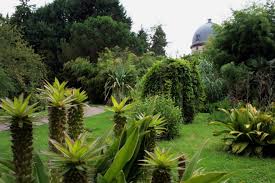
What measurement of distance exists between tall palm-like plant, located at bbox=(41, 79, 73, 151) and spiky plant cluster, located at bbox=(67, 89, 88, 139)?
0.13 meters

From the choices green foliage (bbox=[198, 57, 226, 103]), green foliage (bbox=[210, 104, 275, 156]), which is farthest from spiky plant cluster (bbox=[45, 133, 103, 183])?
green foliage (bbox=[198, 57, 226, 103])

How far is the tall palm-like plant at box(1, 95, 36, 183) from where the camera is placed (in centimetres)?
118

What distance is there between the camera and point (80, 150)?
1.10 meters

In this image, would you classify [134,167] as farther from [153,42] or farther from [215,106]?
[153,42]

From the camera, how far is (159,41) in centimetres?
4122

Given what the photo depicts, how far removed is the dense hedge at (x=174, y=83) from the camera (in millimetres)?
12452

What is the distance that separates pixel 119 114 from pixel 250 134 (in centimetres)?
702

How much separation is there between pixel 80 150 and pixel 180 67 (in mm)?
11685

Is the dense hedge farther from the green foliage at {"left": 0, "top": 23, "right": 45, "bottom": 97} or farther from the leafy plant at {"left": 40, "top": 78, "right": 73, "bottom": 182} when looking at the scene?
the leafy plant at {"left": 40, "top": 78, "right": 73, "bottom": 182}

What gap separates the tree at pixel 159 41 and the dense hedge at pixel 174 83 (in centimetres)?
2809

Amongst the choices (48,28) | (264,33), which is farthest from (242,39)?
(48,28)

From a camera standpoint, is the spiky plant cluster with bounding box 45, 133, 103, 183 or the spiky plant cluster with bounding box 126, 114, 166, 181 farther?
the spiky plant cluster with bounding box 126, 114, 166, 181

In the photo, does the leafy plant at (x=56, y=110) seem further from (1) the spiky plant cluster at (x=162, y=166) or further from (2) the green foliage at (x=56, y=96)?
(1) the spiky plant cluster at (x=162, y=166)

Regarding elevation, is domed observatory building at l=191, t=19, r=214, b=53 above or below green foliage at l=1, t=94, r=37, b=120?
above
